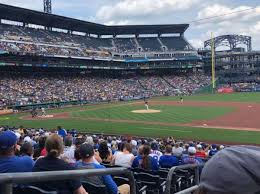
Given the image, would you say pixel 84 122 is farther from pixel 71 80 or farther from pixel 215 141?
pixel 71 80

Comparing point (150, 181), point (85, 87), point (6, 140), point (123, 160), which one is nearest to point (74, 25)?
point (85, 87)

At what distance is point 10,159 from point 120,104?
57.0m

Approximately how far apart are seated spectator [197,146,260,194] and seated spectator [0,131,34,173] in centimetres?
398

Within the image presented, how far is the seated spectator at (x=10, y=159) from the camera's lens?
5.06 meters

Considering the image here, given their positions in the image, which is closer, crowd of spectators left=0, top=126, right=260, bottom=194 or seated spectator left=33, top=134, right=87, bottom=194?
crowd of spectators left=0, top=126, right=260, bottom=194

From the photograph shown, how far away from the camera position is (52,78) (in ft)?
248

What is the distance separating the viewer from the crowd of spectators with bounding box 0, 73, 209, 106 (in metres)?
61.6

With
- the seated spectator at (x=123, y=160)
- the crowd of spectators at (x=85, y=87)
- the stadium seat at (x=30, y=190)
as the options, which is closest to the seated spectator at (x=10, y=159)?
the stadium seat at (x=30, y=190)

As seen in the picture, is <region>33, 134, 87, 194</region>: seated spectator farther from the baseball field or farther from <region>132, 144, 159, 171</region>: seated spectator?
the baseball field

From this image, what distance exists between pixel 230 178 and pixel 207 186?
0.11 metres

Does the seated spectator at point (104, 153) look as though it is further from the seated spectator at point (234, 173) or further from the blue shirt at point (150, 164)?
the seated spectator at point (234, 173)

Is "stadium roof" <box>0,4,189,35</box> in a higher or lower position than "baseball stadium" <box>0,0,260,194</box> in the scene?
higher

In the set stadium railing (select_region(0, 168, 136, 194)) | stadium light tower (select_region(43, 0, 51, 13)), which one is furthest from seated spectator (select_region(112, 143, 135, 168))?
stadium light tower (select_region(43, 0, 51, 13))

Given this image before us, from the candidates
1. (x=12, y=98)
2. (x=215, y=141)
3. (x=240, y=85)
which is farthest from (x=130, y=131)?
(x=240, y=85)
